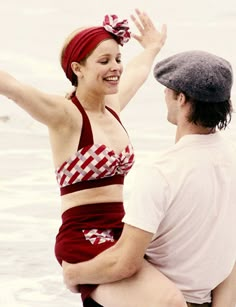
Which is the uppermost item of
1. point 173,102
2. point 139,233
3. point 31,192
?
point 173,102

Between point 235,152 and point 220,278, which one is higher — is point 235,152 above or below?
above

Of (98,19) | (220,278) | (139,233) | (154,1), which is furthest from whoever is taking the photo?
(154,1)

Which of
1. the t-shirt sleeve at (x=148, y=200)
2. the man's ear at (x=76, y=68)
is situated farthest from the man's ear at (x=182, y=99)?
the man's ear at (x=76, y=68)

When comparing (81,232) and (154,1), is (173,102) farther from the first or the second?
(154,1)

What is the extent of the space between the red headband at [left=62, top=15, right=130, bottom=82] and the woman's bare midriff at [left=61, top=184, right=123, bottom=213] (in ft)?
1.33

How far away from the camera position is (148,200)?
9.23 ft

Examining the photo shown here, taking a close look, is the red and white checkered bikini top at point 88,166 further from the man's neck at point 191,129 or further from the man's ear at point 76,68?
the man's neck at point 191,129

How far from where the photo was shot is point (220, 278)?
9.92 ft

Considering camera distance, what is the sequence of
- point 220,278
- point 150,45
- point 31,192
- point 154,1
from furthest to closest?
point 154,1
point 31,192
point 150,45
point 220,278

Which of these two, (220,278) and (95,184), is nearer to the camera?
(220,278)

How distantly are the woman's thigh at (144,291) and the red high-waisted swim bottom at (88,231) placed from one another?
0.18m

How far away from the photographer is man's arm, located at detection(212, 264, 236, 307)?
3.09m

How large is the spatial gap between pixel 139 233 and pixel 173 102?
372 mm

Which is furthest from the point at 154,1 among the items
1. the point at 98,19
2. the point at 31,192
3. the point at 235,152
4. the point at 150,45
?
the point at 235,152
